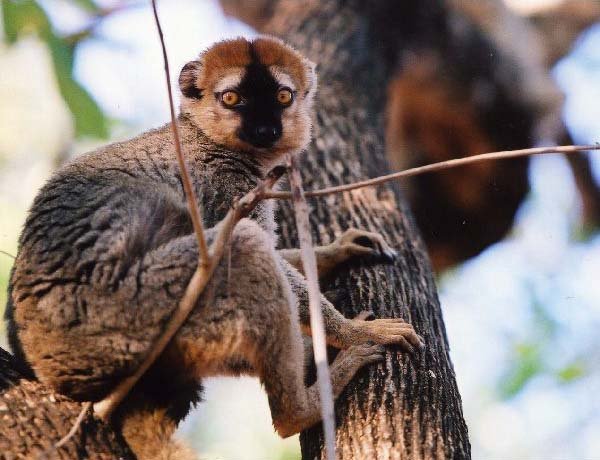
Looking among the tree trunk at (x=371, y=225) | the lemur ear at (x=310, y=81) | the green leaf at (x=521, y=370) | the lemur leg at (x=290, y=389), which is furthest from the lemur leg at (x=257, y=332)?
the green leaf at (x=521, y=370)

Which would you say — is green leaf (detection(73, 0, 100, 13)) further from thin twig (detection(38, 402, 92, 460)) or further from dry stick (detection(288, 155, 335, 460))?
dry stick (detection(288, 155, 335, 460))

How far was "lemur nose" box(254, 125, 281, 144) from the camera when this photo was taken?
555 centimetres

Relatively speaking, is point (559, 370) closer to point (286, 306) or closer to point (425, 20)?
point (425, 20)

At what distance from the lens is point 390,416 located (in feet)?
13.3

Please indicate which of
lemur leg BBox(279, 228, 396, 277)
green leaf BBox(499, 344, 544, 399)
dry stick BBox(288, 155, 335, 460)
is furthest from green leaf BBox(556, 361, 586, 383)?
dry stick BBox(288, 155, 335, 460)

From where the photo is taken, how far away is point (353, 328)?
462cm

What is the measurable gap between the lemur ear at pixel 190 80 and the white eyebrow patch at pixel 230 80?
26 centimetres

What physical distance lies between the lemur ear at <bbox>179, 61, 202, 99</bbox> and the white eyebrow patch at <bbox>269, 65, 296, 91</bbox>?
2.15 feet

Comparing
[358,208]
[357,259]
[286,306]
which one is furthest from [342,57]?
[286,306]

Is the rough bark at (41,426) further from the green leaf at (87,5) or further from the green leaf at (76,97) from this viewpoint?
the green leaf at (87,5)

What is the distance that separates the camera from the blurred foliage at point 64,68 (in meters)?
6.04

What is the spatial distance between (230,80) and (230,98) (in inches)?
6.3

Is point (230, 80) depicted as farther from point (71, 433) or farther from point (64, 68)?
point (71, 433)

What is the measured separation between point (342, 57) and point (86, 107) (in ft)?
9.65
